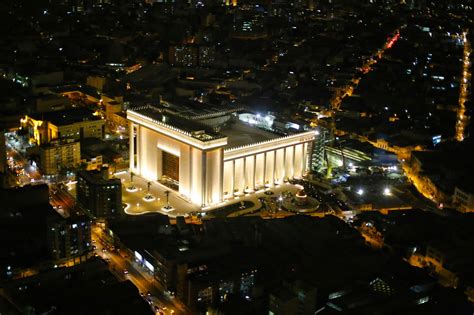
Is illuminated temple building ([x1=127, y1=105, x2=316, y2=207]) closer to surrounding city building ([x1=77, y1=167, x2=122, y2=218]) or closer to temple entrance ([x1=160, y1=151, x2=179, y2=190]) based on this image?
temple entrance ([x1=160, y1=151, x2=179, y2=190])

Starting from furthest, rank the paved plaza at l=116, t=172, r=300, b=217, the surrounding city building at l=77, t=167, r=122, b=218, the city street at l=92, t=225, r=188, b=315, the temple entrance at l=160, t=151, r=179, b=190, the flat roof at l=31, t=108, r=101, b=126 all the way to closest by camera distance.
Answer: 1. the flat roof at l=31, t=108, r=101, b=126
2. the temple entrance at l=160, t=151, r=179, b=190
3. the paved plaza at l=116, t=172, r=300, b=217
4. the surrounding city building at l=77, t=167, r=122, b=218
5. the city street at l=92, t=225, r=188, b=315

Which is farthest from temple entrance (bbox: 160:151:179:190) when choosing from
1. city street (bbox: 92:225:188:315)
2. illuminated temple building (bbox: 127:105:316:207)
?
city street (bbox: 92:225:188:315)

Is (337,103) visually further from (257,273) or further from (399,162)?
(257,273)

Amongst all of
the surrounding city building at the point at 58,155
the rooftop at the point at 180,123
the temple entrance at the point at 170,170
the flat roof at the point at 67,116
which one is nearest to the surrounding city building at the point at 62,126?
the flat roof at the point at 67,116

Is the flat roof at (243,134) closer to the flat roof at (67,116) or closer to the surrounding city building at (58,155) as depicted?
the surrounding city building at (58,155)

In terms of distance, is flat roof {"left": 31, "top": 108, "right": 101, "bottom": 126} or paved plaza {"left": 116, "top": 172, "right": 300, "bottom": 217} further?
flat roof {"left": 31, "top": 108, "right": 101, "bottom": 126}

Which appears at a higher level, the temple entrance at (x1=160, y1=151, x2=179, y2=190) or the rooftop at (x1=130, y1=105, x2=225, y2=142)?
the rooftop at (x1=130, y1=105, x2=225, y2=142)

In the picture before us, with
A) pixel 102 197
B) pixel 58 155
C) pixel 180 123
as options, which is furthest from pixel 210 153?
pixel 58 155

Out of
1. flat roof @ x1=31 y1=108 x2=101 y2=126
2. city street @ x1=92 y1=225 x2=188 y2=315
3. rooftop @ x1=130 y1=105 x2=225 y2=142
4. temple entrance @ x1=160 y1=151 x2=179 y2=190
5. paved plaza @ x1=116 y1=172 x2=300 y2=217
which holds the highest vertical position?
rooftop @ x1=130 y1=105 x2=225 y2=142
